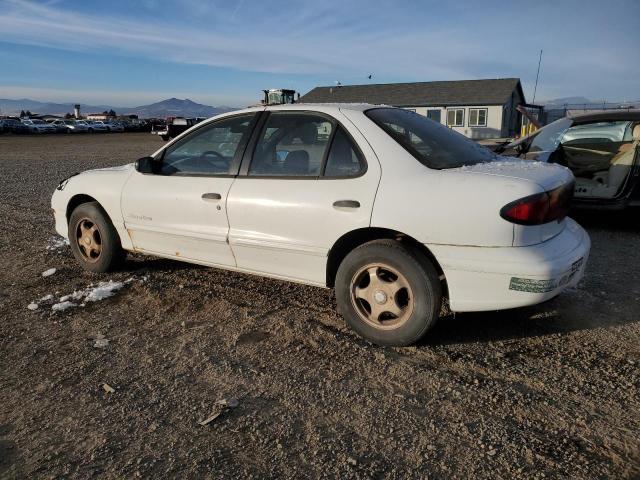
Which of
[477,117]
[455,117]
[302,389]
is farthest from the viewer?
[455,117]

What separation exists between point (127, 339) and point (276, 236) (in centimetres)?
127

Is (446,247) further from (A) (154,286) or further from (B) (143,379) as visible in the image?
(A) (154,286)

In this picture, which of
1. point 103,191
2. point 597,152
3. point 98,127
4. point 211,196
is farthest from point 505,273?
point 98,127

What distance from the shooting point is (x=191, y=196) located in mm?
4008

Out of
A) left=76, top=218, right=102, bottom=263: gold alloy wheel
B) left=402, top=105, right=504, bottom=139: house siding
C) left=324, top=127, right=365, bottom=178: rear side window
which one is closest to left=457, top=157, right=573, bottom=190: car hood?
left=324, top=127, right=365, bottom=178: rear side window

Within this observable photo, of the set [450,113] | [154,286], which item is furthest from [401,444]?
[450,113]

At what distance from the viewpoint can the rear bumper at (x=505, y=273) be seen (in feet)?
9.49

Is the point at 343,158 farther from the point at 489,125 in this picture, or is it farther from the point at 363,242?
the point at 489,125

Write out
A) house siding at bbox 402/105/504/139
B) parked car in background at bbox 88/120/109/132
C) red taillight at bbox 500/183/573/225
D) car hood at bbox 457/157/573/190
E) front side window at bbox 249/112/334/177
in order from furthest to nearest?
parked car in background at bbox 88/120/109/132, house siding at bbox 402/105/504/139, front side window at bbox 249/112/334/177, car hood at bbox 457/157/573/190, red taillight at bbox 500/183/573/225

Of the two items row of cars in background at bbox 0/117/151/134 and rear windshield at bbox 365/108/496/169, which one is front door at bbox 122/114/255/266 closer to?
rear windshield at bbox 365/108/496/169

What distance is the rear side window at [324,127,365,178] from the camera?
3356mm

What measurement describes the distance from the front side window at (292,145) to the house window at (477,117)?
123 ft

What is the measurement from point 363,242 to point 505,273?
97cm

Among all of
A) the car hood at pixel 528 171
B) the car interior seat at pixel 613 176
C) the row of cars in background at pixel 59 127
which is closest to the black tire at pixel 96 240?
the car hood at pixel 528 171
